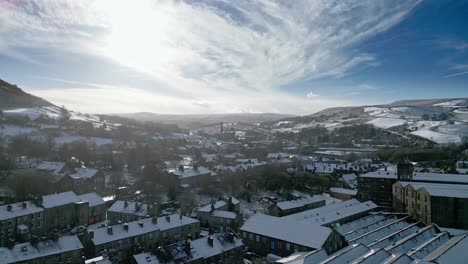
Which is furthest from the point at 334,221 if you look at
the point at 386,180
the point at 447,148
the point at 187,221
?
the point at 447,148

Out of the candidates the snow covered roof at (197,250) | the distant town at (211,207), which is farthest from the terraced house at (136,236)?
the snow covered roof at (197,250)

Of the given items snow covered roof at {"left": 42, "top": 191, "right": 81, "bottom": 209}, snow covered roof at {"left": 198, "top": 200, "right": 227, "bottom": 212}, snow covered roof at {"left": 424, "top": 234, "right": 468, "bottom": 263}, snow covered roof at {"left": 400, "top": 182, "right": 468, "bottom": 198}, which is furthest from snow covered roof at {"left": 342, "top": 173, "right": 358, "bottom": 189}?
snow covered roof at {"left": 42, "top": 191, "right": 81, "bottom": 209}

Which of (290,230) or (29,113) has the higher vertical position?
(29,113)

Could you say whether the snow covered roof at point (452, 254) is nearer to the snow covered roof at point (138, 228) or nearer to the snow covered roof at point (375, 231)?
the snow covered roof at point (375, 231)


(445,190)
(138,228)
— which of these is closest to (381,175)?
(445,190)

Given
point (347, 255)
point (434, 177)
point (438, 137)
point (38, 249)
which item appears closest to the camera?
point (347, 255)

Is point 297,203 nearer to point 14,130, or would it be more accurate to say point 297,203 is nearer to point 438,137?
point 14,130
